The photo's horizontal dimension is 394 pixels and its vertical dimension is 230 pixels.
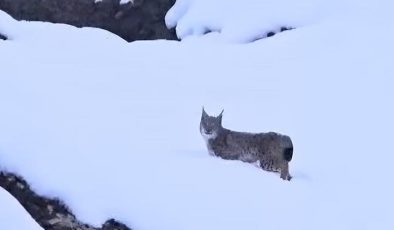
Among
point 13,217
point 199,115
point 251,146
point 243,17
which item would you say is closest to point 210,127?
point 251,146

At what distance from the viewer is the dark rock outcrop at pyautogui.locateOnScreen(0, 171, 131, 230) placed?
8703mm

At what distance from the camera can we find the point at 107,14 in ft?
56.2

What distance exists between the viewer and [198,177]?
880 centimetres

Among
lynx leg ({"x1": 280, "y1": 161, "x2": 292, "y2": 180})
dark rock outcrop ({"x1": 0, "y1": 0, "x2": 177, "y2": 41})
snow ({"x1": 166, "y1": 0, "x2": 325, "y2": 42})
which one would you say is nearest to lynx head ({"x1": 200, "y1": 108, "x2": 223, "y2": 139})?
lynx leg ({"x1": 280, "y1": 161, "x2": 292, "y2": 180})

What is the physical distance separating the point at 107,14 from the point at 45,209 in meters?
8.71

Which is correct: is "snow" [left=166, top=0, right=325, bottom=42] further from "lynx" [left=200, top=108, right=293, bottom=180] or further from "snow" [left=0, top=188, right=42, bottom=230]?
"snow" [left=0, top=188, right=42, bottom=230]

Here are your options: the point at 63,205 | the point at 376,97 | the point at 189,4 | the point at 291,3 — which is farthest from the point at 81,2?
the point at 63,205

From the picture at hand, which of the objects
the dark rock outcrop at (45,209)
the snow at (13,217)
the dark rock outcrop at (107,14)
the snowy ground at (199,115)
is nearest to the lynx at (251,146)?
the snowy ground at (199,115)

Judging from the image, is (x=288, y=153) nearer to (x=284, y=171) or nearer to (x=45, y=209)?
(x=284, y=171)

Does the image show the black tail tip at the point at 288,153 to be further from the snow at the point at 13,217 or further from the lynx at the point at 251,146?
the snow at the point at 13,217

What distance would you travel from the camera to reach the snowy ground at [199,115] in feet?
28.1

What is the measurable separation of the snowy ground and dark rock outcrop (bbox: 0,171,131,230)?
0.09m

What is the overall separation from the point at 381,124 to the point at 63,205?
14.5 ft

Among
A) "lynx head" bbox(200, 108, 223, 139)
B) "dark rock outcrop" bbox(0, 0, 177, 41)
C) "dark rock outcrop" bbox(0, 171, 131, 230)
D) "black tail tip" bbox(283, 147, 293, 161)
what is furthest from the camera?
"dark rock outcrop" bbox(0, 0, 177, 41)
